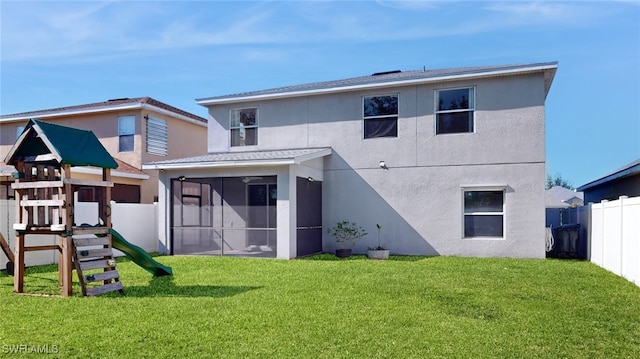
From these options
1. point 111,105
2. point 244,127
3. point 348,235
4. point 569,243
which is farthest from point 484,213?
point 111,105

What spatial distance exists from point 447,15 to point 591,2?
3.37 meters

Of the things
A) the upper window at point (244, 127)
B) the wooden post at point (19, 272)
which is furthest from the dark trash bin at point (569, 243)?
the wooden post at point (19, 272)

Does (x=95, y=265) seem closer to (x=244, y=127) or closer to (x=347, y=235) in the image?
(x=347, y=235)

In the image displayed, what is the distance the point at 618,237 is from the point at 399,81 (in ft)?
23.7

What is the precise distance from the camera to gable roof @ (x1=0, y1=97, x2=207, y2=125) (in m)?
18.8

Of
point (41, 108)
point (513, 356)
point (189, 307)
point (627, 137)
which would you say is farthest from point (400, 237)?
point (627, 137)

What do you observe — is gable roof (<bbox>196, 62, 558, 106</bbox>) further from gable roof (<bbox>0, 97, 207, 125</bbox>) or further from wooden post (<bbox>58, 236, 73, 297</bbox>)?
wooden post (<bbox>58, 236, 73, 297</bbox>)

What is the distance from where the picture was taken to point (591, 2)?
11359mm

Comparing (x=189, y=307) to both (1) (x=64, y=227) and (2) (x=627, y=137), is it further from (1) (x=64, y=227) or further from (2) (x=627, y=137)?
(2) (x=627, y=137)

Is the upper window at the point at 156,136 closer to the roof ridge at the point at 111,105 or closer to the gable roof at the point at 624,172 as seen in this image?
the roof ridge at the point at 111,105

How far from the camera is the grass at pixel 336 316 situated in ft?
16.4

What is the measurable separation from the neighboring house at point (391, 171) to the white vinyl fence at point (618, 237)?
1.42 m

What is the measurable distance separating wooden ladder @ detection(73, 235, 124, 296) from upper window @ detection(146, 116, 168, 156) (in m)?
11.4

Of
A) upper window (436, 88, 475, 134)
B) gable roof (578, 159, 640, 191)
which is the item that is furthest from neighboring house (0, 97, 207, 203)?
gable roof (578, 159, 640, 191)
